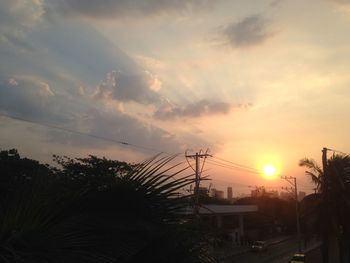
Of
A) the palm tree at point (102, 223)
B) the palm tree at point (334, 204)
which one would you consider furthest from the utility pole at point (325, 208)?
the palm tree at point (102, 223)

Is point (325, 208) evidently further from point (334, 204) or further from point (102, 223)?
point (102, 223)

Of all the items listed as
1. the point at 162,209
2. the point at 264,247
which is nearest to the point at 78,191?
the point at 162,209

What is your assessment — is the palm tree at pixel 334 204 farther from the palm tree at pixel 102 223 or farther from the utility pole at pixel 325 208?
the palm tree at pixel 102 223

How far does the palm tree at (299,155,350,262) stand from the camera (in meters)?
28.3

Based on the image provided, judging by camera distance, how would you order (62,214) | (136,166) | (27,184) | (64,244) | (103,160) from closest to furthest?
(64,244) < (62,214) < (27,184) < (136,166) < (103,160)

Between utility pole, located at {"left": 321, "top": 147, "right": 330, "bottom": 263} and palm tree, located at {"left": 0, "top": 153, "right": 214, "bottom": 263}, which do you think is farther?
utility pole, located at {"left": 321, "top": 147, "right": 330, "bottom": 263}

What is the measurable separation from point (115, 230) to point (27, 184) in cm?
83

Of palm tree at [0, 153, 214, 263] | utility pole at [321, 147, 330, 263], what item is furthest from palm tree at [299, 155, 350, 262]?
palm tree at [0, 153, 214, 263]

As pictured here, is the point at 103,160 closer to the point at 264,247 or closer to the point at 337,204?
the point at 337,204

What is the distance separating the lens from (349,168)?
30.2 meters

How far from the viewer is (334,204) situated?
2841 cm

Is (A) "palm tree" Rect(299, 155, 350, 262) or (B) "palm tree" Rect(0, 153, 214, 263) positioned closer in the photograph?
(B) "palm tree" Rect(0, 153, 214, 263)

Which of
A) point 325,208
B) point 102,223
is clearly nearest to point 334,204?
point 325,208

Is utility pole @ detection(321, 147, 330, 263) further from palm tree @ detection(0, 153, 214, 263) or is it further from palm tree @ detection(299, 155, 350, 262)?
palm tree @ detection(0, 153, 214, 263)
